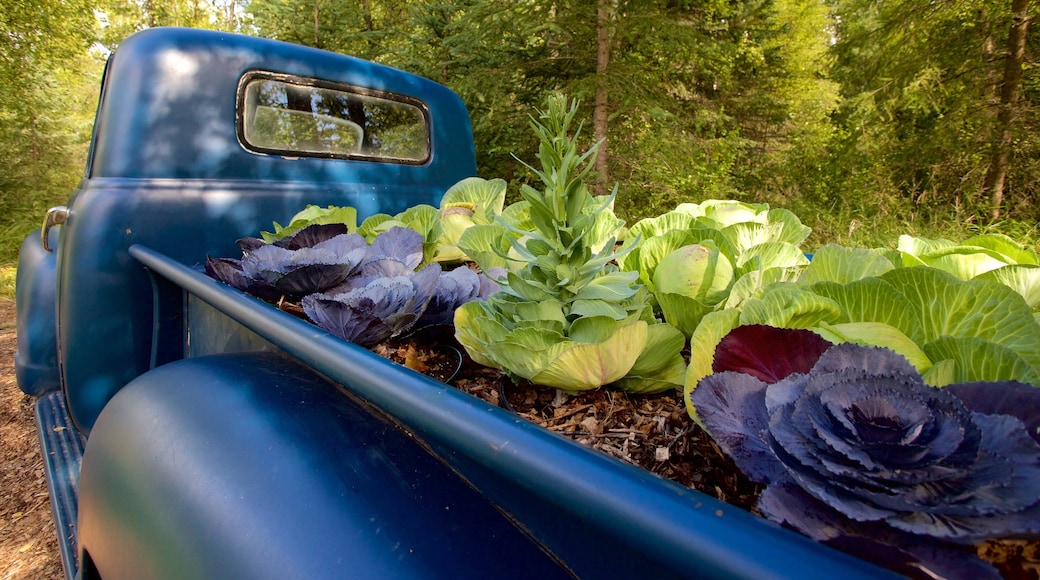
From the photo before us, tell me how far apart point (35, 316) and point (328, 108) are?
1.65 m

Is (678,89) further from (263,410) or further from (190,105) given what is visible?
(263,410)

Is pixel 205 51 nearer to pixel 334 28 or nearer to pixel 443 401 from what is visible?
pixel 443 401

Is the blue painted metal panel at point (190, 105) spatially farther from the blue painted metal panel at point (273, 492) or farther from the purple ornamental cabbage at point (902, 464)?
the purple ornamental cabbage at point (902, 464)

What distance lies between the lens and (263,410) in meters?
0.85

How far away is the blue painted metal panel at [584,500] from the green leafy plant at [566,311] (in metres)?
0.18

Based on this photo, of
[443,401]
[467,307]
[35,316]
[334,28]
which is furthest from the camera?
[334,28]

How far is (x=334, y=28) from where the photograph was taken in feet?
28.9

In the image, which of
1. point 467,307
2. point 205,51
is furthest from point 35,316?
point 467,307

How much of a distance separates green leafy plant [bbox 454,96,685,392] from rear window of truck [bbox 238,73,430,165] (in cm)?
178

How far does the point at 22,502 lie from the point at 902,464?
12.6 feet

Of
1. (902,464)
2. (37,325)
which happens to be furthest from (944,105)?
(37,325)

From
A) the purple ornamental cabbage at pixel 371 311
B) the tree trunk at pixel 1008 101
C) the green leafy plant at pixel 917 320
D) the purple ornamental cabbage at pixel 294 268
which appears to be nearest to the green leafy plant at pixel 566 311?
the green leafy plant at pixel 917 320

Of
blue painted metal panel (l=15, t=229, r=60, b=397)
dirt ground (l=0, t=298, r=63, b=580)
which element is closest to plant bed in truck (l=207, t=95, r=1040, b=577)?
blue painted metal panel (l=15, t=229, r=60, b=397)

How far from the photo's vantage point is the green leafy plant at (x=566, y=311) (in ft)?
2.36
